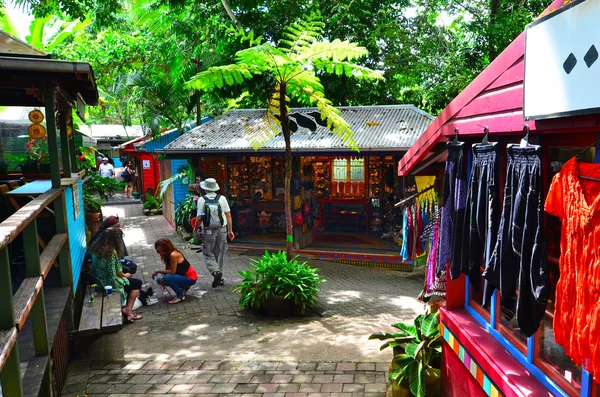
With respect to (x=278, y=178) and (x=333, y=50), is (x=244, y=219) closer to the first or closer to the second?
(x=278, y=178)

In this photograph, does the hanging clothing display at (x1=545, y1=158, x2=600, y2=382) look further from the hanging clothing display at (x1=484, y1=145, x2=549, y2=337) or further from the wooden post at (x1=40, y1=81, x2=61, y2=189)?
the wooden post at (x1=40, y1=81, x2=61, y2=189)

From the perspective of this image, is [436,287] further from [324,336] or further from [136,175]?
[136,175]

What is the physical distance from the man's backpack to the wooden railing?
11.8 feet

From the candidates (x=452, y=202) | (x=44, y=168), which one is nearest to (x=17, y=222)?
(x=452, y=202)

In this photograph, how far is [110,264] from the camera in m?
7.32

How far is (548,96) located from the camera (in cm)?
278

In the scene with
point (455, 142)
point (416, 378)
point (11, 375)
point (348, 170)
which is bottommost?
point (416, 378)

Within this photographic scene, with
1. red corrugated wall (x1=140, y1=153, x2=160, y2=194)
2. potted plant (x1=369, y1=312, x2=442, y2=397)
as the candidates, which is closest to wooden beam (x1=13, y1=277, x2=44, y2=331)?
potted plant (x1=369, y1=312, x2=442, y2=397)

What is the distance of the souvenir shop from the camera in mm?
2578

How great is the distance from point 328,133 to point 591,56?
10.4m

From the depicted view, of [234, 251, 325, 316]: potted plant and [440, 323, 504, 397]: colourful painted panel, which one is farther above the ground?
[440, 323, 504, 397]: colourful painted panel

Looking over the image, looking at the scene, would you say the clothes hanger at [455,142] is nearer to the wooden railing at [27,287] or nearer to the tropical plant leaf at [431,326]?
the tropical plant leaf at [431,326]

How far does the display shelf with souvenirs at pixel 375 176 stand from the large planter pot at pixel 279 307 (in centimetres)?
630

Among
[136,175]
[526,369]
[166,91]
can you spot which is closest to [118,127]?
[136,175]
